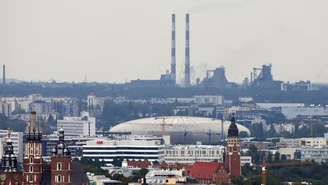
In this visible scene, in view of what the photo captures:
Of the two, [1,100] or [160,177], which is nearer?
[160,177]

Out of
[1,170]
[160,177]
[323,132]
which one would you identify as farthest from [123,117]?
[1,170]

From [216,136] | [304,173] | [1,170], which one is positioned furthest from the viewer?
[216,136]

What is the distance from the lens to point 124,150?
351 ft

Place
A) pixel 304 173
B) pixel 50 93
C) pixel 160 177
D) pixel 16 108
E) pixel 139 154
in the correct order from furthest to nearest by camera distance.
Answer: pixel 50 93 < pixel 16 108 < pixel 139 154 < pixel 304 173 < pixel 160 177

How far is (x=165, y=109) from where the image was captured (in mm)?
170250

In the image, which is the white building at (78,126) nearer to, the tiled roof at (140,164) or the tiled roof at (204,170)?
the tiled roof at (140,164)

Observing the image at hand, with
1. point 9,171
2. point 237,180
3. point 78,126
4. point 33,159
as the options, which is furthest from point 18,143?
point 33,159

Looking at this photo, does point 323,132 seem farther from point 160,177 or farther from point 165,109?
point 160,177

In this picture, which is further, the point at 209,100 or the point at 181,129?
the point at 209,100

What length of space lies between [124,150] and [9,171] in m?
42.8

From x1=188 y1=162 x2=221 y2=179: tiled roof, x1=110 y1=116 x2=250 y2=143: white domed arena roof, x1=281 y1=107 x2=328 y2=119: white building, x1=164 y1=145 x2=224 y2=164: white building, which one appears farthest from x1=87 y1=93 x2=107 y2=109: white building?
x1=188 y1=162 x2=221 y2=179: tiled roof

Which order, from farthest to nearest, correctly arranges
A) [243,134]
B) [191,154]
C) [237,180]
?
1. [243,134]
2. [191,154]
3. [237,180]

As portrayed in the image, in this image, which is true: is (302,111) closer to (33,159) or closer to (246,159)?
(246,159)

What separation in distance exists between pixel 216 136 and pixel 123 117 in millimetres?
Answer: 33489
